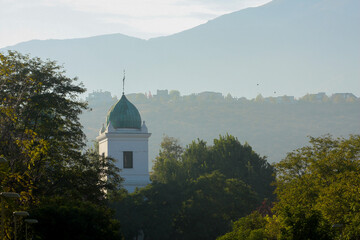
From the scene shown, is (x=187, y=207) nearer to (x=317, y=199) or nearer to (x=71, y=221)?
(x=317, y=199)

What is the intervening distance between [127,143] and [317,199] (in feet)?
126

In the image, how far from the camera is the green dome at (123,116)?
87.4 meters

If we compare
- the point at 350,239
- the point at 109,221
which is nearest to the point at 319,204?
the point at 350,239

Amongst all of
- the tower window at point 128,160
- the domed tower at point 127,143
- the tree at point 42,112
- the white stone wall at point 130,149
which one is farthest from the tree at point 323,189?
the tower window at point 128,160

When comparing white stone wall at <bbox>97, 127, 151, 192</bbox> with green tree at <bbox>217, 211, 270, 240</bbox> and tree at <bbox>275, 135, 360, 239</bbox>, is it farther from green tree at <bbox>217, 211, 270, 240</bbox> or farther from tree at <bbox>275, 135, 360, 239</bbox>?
green tree at <bbox>217, 211, 270, 240</bbox>

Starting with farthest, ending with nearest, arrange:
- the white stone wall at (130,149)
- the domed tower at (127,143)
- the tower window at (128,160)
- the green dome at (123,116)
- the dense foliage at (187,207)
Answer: the tower window at (128,160), the green dome at (123,116), the domed tower at (127,143), the white stone wall at (130,149), the dense foliage at (187,207)

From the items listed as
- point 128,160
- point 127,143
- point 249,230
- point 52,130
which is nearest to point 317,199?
point 249,230

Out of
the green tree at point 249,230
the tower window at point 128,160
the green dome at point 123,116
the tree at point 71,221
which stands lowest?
the green tree at point 249,230

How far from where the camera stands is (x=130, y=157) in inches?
3457

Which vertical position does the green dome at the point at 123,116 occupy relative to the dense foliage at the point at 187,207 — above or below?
above

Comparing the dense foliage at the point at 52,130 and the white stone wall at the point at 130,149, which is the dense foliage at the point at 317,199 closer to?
the dense foliage at the point at 52,130

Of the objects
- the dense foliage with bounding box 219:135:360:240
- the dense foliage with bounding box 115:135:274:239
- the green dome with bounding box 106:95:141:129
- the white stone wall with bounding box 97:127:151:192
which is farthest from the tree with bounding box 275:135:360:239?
the green dome with bounding box 106:95:141:129

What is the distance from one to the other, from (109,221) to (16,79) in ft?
29.0

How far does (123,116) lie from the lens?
87.4m
